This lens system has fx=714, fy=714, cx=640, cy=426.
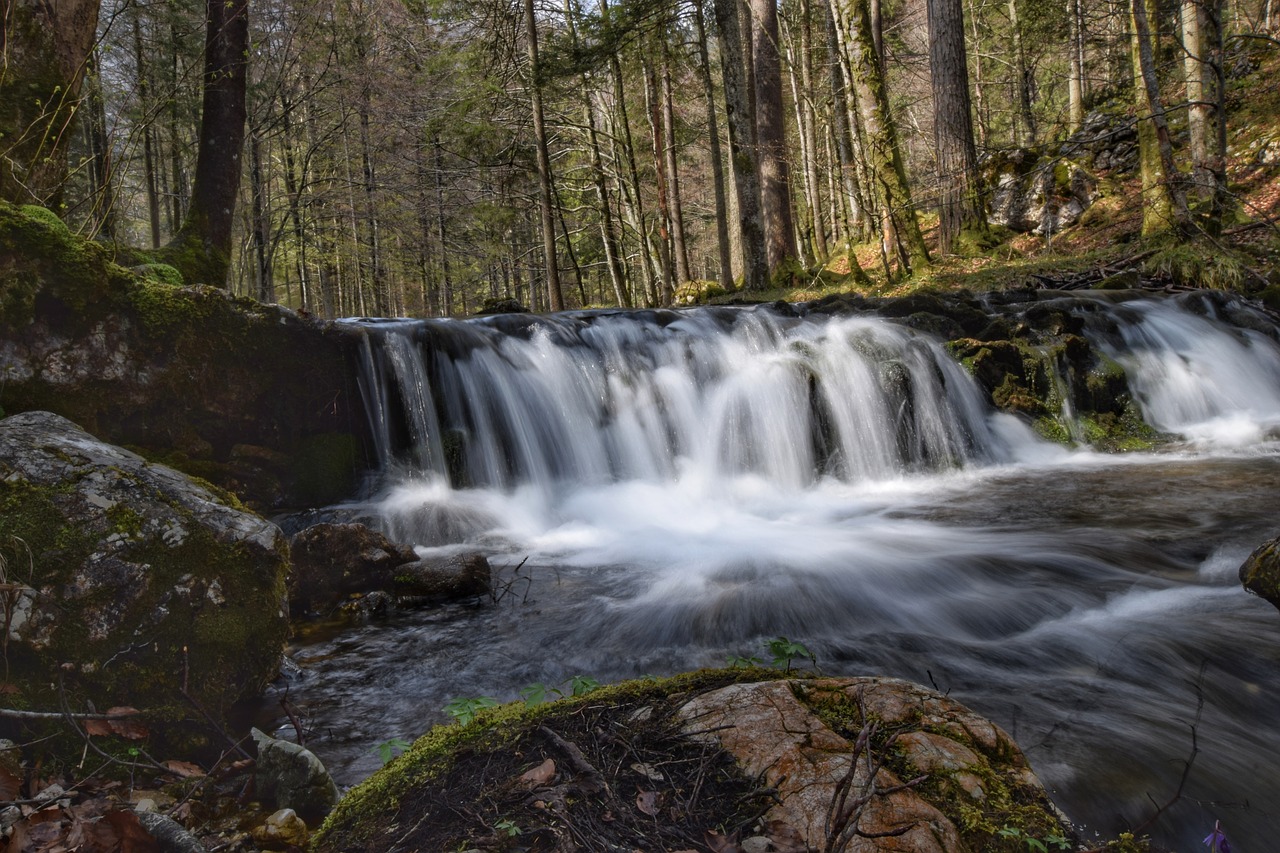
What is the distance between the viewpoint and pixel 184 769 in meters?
2.47

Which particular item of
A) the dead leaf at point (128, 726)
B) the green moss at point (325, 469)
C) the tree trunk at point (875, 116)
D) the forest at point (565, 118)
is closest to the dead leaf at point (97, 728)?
the dead leaf at point (128, 726)

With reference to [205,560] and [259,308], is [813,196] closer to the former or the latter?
[259,308]

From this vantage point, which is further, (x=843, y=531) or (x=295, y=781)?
(x=843, y=531)

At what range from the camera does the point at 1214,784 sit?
8.55ft

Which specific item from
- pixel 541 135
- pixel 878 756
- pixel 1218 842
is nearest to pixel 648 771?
pixel 878 756

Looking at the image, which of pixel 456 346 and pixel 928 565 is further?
pixel 456 346

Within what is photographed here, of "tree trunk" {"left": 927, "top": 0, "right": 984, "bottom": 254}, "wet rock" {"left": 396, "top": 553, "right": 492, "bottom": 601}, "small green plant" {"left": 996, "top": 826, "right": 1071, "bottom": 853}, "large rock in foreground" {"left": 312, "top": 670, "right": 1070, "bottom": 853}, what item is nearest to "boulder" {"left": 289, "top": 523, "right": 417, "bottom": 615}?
"wet rock" {"left": 396, "top": 553, "right": 492, "bottom": 601}

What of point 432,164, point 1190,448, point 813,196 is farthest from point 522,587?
point 432,164

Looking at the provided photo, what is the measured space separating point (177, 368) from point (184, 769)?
14.3ft

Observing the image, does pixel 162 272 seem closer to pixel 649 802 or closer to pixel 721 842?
pixel 649 802

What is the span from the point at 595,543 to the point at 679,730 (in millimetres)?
4845

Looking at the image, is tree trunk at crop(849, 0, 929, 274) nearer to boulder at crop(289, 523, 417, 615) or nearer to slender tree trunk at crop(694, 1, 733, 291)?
slender tree trunk at crop(694, 1, 733, 291)

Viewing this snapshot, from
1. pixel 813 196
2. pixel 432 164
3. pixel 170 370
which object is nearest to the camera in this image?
pixel 170 370

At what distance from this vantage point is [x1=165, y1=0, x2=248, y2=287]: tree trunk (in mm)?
8812
